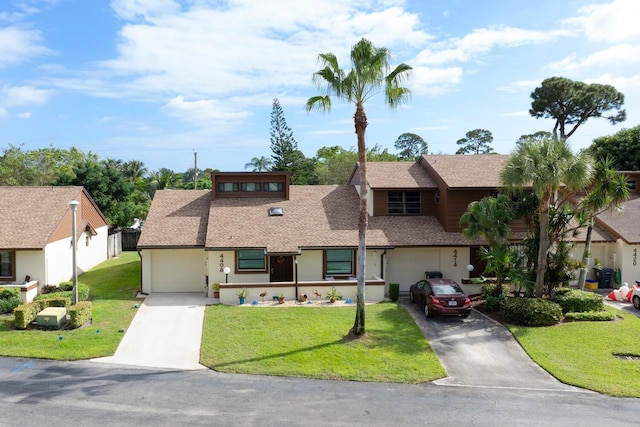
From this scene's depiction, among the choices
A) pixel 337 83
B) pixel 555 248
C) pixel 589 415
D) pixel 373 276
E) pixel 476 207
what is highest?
pixel 337 83

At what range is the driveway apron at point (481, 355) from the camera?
13617 millimetres

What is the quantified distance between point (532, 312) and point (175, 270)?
17084 mm

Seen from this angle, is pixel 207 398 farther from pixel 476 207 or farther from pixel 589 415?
pixel 476 207

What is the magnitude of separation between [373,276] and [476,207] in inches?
244

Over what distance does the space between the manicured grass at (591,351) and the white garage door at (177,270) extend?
50.3ft

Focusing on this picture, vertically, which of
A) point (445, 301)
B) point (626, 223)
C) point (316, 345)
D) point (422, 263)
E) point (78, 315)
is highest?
point (626, 223)

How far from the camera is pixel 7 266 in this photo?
22047mm

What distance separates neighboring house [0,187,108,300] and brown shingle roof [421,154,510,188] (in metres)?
20.8

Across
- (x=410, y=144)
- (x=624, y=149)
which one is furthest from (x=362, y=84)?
(x=410, y=144)

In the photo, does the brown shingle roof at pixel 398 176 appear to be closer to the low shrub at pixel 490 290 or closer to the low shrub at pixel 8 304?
the low shrub at pixel 490 290

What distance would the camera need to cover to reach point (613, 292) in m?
22.6

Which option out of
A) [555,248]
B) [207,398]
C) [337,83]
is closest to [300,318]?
[207,398]

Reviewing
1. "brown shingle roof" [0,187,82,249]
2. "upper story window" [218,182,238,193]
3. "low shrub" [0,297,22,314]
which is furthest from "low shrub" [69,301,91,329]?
"upper story window" [218,182,238,193]

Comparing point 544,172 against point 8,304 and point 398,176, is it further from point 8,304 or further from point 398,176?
point 8,304
